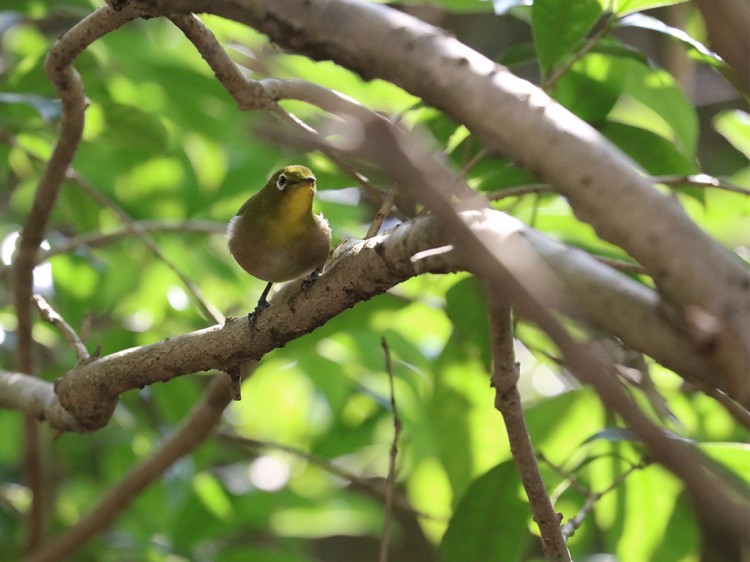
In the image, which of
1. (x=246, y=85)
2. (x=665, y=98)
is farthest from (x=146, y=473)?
(x=665, y=98)

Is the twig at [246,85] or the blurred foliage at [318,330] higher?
the twig at [246,85]

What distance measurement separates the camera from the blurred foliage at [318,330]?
10.3ft

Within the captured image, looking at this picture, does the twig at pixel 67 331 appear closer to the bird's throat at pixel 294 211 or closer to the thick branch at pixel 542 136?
the bird's throat at pixel 294 211

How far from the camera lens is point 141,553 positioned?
4211mm

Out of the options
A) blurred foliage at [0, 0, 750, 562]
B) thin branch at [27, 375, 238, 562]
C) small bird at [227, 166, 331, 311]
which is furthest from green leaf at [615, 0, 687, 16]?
thin branch at [27, 375, 238, 562]

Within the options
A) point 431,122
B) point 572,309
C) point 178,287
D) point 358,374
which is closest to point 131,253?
point 178,287

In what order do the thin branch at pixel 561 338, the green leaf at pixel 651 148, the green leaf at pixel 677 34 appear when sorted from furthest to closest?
the green leaf at pixel 651 148, the green leaf at pixel 677 34, the thin branch at pixel 561 338

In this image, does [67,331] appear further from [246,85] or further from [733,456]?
[733,456]

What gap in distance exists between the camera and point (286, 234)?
341 cm

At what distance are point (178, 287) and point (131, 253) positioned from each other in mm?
669

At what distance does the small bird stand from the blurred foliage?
0.21 meters

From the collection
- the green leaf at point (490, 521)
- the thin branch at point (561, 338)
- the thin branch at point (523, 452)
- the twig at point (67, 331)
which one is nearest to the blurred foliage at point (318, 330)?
the green leaf at point (490, 521)

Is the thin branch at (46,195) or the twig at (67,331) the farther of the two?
the twig at (67,331)

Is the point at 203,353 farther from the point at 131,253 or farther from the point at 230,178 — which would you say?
the point at 131,253
